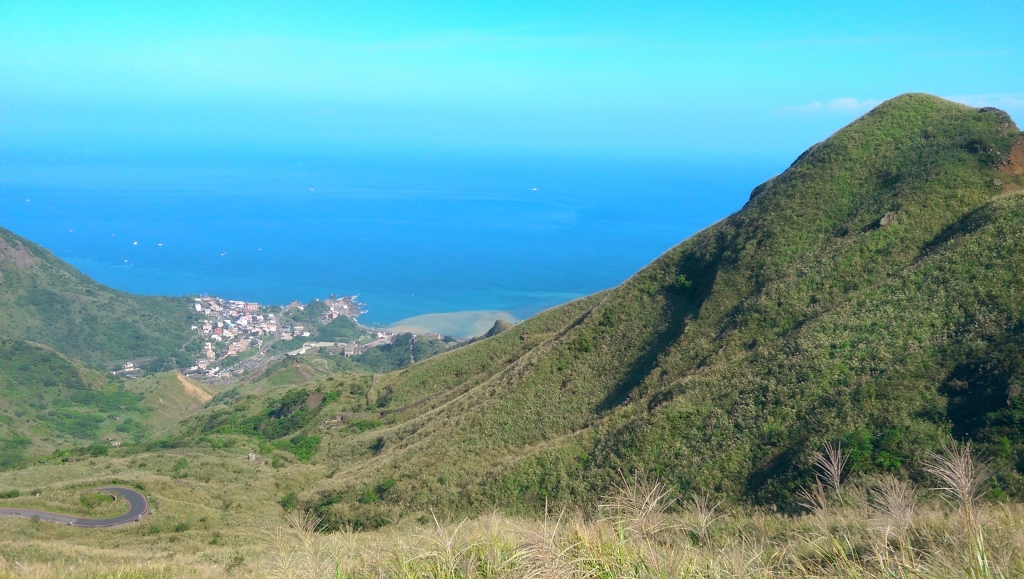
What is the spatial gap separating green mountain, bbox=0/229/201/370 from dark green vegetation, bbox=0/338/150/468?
2230 centimetres

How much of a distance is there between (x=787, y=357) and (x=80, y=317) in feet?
398

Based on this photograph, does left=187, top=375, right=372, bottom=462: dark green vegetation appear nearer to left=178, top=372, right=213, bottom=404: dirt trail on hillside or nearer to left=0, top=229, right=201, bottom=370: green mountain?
left=178, top=372, right=213, bottom=404: dirt trail on hillside

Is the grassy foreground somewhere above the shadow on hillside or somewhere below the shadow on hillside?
below

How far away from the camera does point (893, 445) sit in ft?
49.2

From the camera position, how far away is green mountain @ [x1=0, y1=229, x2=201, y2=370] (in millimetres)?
100812

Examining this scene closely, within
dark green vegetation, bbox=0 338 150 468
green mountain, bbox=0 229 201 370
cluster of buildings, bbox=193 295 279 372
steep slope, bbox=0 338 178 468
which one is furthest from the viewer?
cluster of buildings, bbox=193 295 279 372

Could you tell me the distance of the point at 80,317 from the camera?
105875 millimetres

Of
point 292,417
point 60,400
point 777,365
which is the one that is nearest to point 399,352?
point 60,400

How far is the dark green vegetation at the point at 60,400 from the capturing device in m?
66.2

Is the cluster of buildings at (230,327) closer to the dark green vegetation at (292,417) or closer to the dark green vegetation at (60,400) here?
the dark green vegetation at (60,400)

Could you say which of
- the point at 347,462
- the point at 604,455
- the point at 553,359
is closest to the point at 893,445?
the point at 604,455

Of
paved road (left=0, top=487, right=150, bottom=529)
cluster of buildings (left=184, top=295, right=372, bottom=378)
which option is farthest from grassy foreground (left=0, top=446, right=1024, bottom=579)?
cluster of buildings (left=184, top=295, right=372, bottom=378)

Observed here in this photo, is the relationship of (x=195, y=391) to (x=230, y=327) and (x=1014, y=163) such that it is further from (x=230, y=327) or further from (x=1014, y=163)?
(x=1014, y=163)

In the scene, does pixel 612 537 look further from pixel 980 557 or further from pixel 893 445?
pixel 893 445
